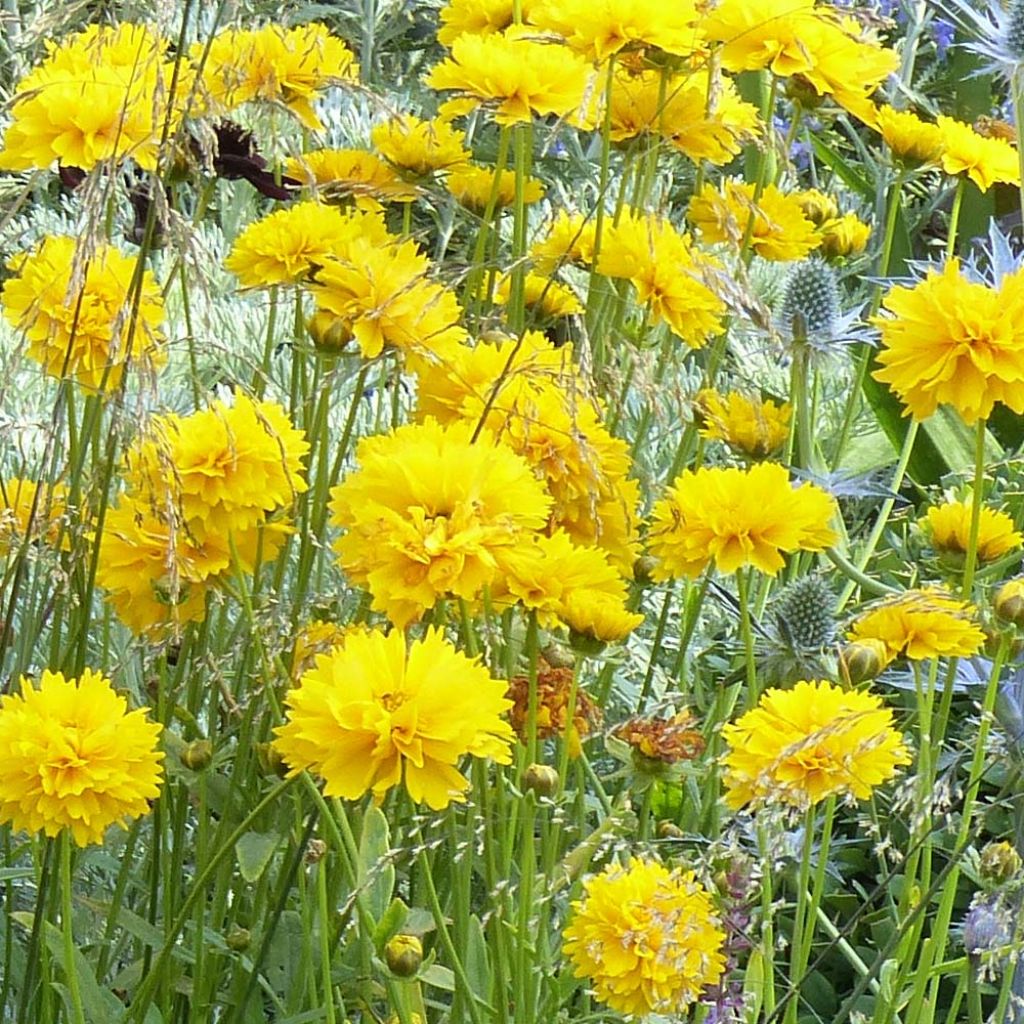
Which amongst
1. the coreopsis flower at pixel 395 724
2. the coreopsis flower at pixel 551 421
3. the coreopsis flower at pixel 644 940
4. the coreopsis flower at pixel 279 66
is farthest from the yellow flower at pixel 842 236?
the coreopsis flower at pixel 395 724

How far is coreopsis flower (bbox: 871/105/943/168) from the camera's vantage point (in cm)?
121

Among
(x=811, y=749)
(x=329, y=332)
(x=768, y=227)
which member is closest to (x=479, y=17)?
(x=768, y=227)

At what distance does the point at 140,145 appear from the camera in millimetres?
781

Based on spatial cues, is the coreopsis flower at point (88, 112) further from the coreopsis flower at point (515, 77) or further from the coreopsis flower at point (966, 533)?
the coreopsis flower at point (966, 533)

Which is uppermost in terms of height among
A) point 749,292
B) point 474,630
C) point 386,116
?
point 386,116

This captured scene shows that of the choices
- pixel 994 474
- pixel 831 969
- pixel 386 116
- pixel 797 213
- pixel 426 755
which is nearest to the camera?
pixel 426 755

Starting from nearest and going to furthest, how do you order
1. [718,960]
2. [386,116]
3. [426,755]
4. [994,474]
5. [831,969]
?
1. [426,755]
2. [718,960]
3. [386,116]
4. [831,969]
5. [994,474]

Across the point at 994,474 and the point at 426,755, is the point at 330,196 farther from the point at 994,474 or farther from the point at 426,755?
the point at 994,474

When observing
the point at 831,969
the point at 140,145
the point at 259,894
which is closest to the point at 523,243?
the point at 140,145

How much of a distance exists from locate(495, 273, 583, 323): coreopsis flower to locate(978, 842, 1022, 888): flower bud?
396 millimetres

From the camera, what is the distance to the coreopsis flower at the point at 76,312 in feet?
2.62

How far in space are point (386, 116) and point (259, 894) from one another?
43 centimetres

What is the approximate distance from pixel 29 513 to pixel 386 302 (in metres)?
0.25

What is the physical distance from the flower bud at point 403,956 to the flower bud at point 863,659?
0.87 ft
